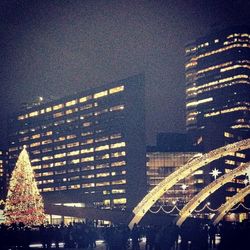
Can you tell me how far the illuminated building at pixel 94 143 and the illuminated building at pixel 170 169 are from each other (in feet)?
9.94

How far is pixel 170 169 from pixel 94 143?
98.1 feet

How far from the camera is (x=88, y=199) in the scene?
13862cm

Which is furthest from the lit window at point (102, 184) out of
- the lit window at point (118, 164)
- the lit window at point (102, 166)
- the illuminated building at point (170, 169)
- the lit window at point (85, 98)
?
the lit window at point (85, 98)

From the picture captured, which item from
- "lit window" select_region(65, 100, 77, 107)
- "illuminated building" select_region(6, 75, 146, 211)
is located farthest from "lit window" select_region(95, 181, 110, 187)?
"lit window" select_region(65, 100, 77, 107)

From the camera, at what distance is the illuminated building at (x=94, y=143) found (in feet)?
520

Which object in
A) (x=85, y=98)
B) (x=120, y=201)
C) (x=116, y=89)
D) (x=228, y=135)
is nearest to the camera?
(x=228, y=135)

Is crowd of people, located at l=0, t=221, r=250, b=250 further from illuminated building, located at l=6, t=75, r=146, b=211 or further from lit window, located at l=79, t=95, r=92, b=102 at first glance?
lit window, located at l=79, t=95, r=92, b=102

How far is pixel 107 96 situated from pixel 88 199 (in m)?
42.9

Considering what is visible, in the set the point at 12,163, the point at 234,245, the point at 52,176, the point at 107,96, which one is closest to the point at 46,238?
the point at 234,245

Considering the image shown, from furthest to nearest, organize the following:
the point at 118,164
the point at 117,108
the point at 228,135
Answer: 1. the point at 117,108
2. the point at 118,164
3. the point at 228,135

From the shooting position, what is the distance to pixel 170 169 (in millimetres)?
153500

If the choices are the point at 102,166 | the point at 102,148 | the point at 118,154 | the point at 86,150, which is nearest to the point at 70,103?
the point at 86,150

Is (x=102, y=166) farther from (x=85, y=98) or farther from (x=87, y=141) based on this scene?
(x=85, y=98)

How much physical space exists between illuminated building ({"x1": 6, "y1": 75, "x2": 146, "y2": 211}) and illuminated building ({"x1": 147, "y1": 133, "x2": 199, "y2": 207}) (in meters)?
3.03
